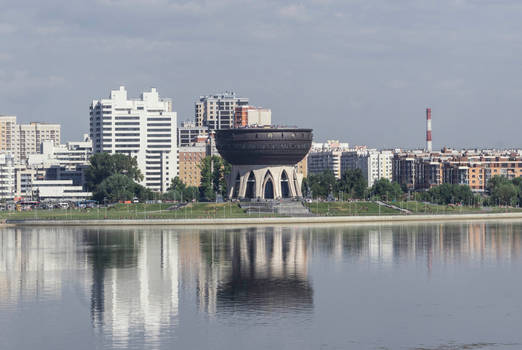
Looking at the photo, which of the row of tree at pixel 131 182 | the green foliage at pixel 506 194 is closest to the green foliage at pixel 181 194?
the row of tree at pixel 131 182

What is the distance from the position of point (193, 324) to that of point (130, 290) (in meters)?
13.2

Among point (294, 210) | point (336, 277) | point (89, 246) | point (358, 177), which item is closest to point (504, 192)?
point (358, 177)

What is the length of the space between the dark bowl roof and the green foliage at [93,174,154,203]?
20.8 m

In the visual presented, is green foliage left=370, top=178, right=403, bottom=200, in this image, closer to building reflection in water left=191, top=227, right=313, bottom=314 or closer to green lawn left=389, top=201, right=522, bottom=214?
green lawn left=389, top=201, right=522, bottom=214

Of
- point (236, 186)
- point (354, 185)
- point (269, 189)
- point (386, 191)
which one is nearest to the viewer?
point (269, 189)

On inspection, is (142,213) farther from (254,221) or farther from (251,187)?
(251,187)

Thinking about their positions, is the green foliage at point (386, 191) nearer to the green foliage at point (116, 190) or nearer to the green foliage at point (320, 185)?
the green foliage at point (320, 185)

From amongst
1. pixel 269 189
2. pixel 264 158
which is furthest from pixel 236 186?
pixel 264 158

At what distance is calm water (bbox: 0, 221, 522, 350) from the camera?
47781 millimetres

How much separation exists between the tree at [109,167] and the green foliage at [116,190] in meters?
12.3

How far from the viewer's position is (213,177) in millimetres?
181625

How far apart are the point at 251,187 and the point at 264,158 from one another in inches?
275

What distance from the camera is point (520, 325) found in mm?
50219

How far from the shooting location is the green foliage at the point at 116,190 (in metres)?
170
